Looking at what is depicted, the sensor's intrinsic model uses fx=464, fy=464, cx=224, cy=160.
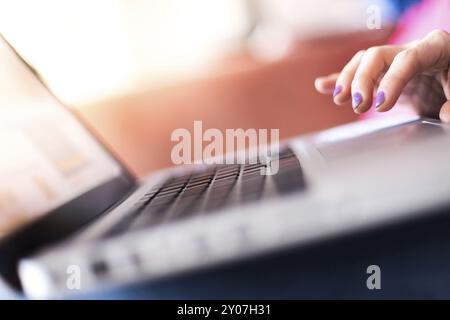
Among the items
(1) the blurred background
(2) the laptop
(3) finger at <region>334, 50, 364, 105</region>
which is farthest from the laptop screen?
(1) the blurred background

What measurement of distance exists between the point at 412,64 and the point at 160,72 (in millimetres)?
652

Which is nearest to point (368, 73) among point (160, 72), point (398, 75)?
point (398, 75)

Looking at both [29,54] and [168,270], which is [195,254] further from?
[29,54]

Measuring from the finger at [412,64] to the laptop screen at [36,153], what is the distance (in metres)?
0.23

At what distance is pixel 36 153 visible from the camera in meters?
0.35

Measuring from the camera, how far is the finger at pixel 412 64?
0.32m

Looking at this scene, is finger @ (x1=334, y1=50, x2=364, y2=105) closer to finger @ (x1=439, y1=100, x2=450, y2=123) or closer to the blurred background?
finger @ (x1=439, y1=100, x2=450, y2=123)

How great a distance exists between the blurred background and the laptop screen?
1.16ft

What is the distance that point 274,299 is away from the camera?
19 centimetres

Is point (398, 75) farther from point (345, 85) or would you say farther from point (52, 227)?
point (52, 227)

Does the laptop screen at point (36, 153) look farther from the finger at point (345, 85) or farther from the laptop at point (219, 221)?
the finger at point (345, 85)

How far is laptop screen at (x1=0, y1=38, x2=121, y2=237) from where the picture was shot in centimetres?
29

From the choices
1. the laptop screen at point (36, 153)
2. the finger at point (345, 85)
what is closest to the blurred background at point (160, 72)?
the laptop screen at point (36, 153)

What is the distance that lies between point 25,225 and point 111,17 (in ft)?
2.40
